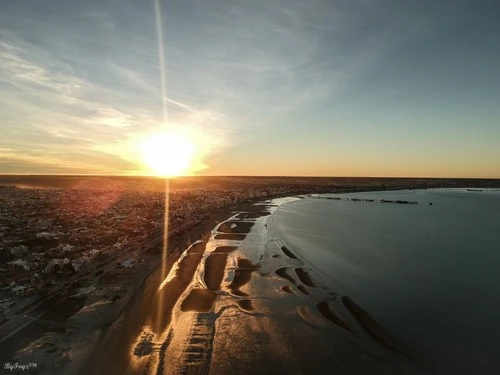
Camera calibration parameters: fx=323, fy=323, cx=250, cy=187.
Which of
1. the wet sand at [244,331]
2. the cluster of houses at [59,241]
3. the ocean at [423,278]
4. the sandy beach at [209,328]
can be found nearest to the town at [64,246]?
the cluster of houses at [59,241]

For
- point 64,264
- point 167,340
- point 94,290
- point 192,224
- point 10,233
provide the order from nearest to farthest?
1. point 167,340
2. point 94,290
3. point 64,264
4. point 10,233
5. point 192,224

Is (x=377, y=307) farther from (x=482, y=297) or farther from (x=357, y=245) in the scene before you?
(x=357, y=245)

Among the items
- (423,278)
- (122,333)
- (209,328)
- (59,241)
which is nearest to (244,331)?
(209,328)

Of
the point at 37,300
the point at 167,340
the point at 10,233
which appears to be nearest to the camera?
the point at 167,340

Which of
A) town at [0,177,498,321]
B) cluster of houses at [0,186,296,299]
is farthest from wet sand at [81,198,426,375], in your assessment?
cluster of houses at [0,186,296,299]

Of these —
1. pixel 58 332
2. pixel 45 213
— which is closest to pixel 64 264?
pixel 58 332

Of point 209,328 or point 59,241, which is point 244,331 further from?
point 59,241

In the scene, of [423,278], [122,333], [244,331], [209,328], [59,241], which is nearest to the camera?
[122,333]

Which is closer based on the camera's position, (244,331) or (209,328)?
(244,331)

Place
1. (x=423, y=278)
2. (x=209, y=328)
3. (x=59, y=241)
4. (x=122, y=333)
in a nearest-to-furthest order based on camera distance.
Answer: (x=122, y=333), (x=209, y=328), (x=423, y=278), (x=59, y=241)
